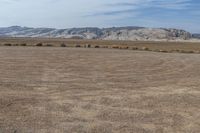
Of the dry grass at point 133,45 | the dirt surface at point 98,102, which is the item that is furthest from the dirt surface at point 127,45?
the dirt surface at point 98,102

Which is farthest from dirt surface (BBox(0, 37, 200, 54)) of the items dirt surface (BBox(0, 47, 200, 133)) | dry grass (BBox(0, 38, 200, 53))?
dirt surface (BBox(0, 47, 200, 133))

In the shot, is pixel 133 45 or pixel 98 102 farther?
pixel 133 45

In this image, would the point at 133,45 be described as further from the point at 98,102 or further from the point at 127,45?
the point at 98,102

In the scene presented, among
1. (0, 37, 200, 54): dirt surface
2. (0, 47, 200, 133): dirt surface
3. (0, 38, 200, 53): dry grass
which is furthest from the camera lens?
(0, 37, 200, 54): dirt surface

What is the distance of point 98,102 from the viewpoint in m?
14.6

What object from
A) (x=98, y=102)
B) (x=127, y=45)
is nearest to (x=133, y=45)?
(x=127, y=45)

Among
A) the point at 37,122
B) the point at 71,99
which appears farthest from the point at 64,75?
the point at 37,122

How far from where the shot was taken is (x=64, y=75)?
Result: 23.2 m

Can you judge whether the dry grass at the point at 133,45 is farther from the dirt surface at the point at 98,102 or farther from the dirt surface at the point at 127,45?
the dirt surface at the point at 98,102

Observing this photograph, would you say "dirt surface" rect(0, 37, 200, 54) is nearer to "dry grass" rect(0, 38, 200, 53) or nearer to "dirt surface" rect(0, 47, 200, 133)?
"dry grass" rect(0, 38, 200, 53)

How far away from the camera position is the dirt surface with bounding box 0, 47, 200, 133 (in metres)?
11.0

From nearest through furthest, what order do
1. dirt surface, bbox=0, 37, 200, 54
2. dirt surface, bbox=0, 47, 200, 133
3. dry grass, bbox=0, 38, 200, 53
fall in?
dirt surface, bbox=0, 47, 200, 133, dry grass, bbox=0, 38, 200, 53, dirt surface, bbox=0, 37, 200, 54

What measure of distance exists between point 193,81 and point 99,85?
5089 mm

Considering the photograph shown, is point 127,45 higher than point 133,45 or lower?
higher
